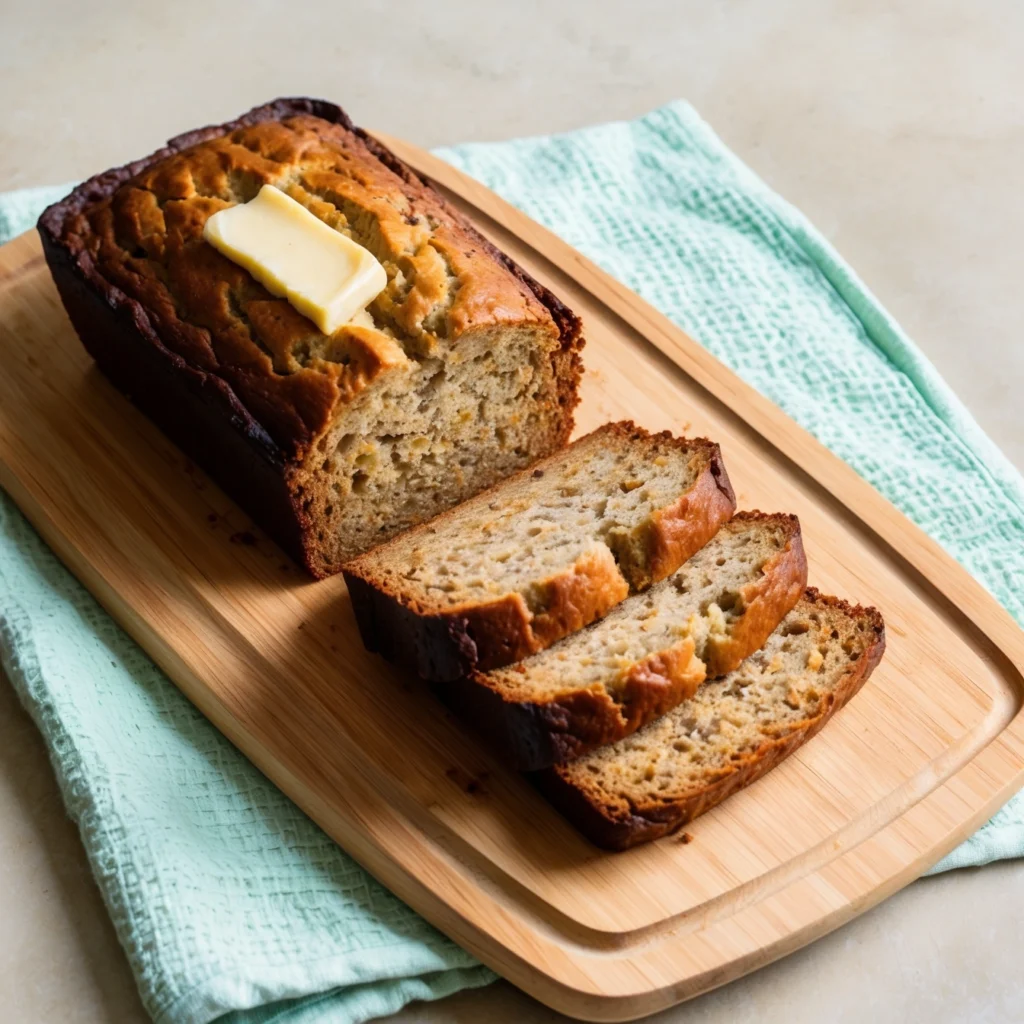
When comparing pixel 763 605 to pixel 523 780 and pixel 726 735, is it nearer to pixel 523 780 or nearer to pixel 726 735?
pixel 726 735

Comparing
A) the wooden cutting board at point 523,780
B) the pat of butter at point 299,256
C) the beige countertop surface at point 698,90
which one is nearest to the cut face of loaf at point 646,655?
the wooden cutting board at point 523,780

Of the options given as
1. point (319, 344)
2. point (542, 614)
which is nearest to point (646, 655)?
point (542, 614)

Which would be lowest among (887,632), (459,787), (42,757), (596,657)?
(42,757)

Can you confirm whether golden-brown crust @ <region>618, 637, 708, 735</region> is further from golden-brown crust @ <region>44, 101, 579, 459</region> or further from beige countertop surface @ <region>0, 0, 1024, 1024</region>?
beige countertop surface @ <region>0, 0, 1024, 1024</region>

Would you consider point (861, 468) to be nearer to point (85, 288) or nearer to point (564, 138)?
point (564, 138)

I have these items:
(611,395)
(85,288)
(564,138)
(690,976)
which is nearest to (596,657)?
(690,976)

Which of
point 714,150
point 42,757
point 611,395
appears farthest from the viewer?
point 714,150
